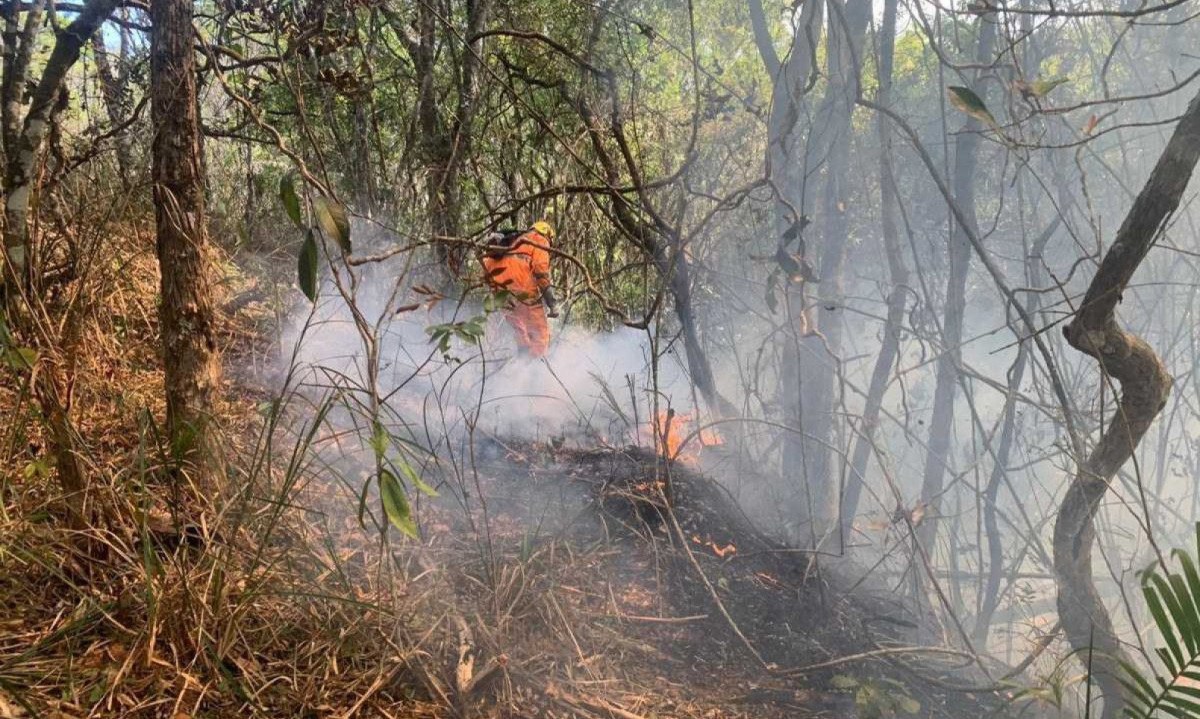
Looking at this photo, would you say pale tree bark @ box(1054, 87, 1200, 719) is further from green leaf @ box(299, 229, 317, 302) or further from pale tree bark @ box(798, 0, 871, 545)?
pale tree bark @ box(798, 0, 871, 545)

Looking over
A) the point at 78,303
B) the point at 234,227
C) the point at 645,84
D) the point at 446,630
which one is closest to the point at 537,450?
the point at 446,630

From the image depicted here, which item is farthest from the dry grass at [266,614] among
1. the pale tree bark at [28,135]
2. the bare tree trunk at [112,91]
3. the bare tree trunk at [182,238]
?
the bare tree trunk at [112,91]

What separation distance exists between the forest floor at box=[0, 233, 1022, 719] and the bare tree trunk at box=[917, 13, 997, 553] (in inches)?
101

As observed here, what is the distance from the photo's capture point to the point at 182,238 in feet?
6.29

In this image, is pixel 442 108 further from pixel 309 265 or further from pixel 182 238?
pixel 309 265

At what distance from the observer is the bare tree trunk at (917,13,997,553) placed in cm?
522

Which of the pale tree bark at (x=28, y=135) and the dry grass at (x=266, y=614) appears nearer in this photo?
the dry grass at (x=266, y=614)

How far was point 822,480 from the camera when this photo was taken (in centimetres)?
598

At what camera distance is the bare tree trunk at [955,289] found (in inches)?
206

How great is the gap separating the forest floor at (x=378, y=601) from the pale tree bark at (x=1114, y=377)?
44 cm

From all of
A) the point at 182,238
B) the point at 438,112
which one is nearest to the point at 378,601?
the point at 182,238

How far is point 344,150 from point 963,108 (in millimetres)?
3423

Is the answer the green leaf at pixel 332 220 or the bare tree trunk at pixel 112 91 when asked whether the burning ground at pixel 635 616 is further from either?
the bare tree trunk at pixel 112 91

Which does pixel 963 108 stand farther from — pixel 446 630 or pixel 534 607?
pixel 446 630
